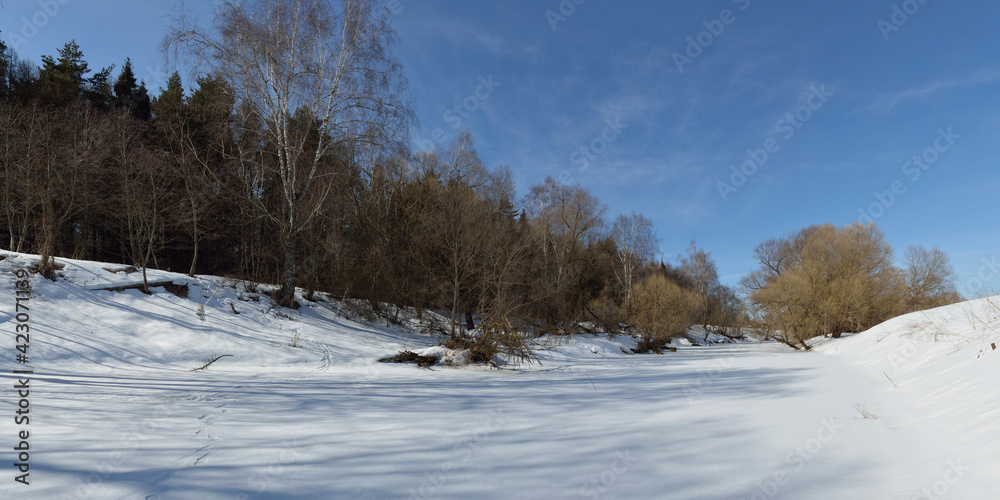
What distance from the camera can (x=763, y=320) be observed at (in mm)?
23719

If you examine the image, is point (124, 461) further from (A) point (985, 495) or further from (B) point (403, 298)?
(B) point (403, 298)

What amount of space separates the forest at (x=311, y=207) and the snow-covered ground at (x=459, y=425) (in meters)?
3.90

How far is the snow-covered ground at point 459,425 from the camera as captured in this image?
8.55 feet

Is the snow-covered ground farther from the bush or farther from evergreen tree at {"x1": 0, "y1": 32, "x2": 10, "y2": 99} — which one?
evergreen tree at {"x1": 0, "y1": 32, "x2": 10, "y2": 99}

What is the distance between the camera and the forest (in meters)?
13.5

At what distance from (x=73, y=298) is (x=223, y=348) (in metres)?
3.50

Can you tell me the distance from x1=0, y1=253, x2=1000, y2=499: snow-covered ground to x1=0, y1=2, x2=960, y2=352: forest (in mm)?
3901

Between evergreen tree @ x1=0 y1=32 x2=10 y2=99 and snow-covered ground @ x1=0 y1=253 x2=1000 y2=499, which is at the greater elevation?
evergreen tree @ x1=0 y1=32 x2=10 y2=99

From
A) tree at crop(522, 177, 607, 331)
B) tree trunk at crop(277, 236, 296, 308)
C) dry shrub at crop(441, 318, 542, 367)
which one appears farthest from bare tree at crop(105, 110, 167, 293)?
tree at crop(522, 177, 607, 331)

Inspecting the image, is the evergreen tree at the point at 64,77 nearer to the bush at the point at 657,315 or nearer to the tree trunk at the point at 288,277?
the tree trunk at the point at 288,277

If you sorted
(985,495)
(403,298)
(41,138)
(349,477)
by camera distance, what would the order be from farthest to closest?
(403,298) → (41,138) → (985,495) → (349,477)

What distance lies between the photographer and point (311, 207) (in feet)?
51.9

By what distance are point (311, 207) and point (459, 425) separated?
14.0m

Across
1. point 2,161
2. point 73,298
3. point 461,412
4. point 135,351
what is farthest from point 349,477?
point 2,161
